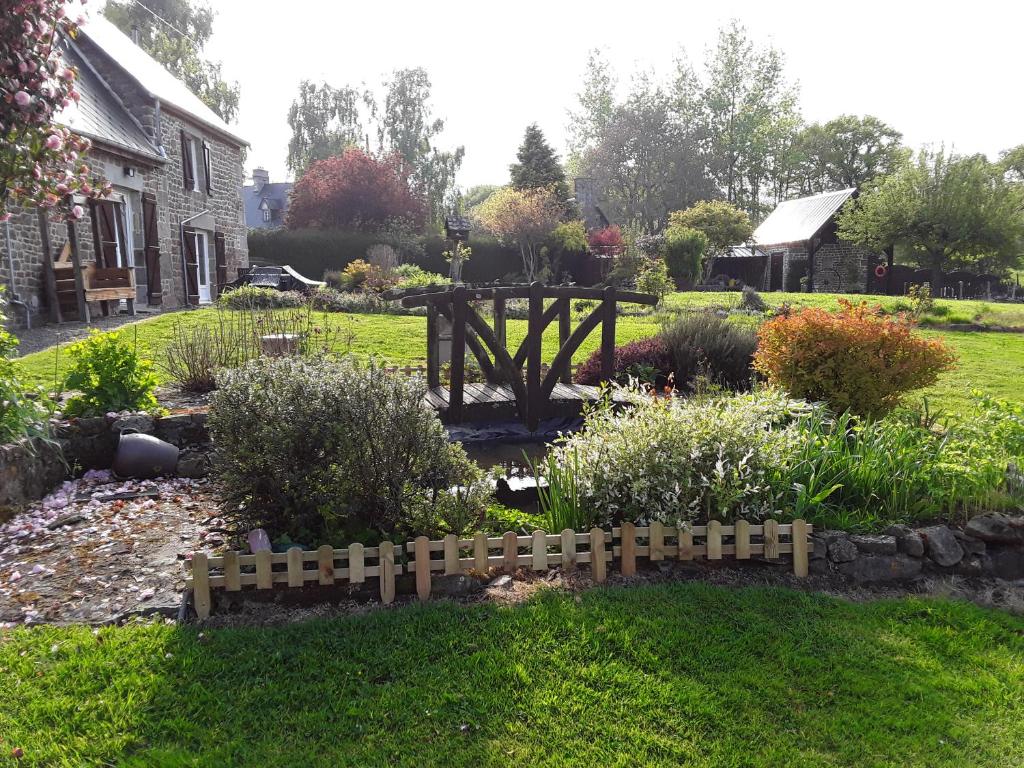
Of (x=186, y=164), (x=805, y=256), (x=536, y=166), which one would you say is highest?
(x=536, y=166)

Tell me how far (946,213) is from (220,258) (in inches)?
1039

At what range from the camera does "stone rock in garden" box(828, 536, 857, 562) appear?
156 inches

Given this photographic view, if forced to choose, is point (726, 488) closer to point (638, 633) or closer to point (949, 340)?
point (638, 633)

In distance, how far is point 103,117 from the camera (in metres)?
15.1

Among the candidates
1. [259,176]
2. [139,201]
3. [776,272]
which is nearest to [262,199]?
[259,176]

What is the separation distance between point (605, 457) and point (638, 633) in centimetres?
115

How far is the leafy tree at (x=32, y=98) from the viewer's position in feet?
12.1

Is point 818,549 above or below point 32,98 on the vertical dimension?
below

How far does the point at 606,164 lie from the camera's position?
161 feet

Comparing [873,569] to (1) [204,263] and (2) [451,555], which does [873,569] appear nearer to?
(2) [451,555]

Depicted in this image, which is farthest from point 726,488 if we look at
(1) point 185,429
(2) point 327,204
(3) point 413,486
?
(2) point 327,204

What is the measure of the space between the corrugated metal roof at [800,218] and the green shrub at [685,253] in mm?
8234

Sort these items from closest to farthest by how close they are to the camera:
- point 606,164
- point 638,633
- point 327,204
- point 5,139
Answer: point 638,633, point 5,139, point 327,204, point 606,164

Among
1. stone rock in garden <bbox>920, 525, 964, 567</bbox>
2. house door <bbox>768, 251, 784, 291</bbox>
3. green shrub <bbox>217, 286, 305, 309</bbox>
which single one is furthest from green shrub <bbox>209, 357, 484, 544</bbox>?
house door <bbox>768, 251, 784, 291</bbox>
